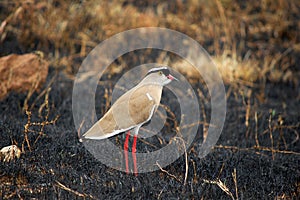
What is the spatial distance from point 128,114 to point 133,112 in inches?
2.0

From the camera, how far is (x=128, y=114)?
3.76 meters

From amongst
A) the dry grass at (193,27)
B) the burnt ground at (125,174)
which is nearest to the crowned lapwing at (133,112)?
the burnt ground at (125,174)

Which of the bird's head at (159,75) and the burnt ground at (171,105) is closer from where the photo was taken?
the burnt ground at (171,105)

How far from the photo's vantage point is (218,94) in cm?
643

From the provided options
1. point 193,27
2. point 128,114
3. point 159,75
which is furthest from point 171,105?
point 193,27

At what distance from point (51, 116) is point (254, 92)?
116 inches

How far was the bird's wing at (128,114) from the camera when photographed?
373 cm

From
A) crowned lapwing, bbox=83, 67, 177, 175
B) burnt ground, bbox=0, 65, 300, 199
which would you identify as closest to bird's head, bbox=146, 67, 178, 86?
crowned lapwing, bbox=83, 67, 177, 175

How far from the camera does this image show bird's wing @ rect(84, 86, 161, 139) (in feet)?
12.2

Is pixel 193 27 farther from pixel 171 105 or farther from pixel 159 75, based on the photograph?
pixel 159 75

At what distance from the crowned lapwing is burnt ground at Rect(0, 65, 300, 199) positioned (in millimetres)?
265

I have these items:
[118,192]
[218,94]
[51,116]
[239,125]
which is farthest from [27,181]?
[218,94]

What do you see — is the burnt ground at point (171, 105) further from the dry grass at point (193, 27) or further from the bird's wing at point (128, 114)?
the bird's wing at point (128, 114)

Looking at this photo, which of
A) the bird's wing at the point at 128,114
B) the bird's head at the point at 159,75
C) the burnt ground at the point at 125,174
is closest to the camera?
the burnt ground at the point at 125,174
